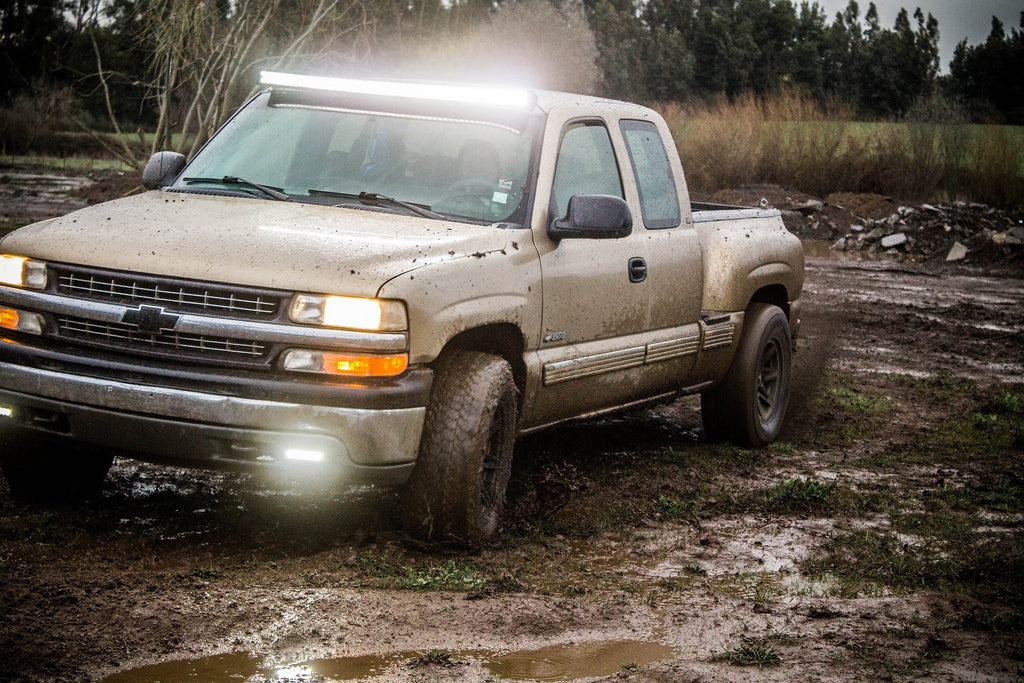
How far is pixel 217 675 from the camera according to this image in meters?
3.93

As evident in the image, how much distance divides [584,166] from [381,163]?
1032 mm

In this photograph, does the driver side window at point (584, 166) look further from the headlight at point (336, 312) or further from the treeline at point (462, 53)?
the treeline at point (462, 53)

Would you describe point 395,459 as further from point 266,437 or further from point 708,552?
point 708,552

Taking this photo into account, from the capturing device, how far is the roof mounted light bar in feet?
20.2

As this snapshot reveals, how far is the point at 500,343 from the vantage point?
5.71 meters

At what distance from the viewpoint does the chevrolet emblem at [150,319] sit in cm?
484

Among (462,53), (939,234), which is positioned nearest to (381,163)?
(939,234)

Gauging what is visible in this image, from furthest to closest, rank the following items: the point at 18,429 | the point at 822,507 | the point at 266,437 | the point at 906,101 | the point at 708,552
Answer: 1. the point at 906,101
2. the point at 822,507
3. the point at 708,552
4. the point at 18,429
5. the point at 266,437

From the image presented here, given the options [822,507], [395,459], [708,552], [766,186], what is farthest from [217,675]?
[766,186]

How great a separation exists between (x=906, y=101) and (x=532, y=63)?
45007 mm

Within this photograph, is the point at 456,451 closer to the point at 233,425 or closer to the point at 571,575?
the point at 571,575

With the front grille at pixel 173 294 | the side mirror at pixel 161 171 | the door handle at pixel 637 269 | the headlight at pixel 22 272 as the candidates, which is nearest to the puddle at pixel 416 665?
the front grille at pixel 173 294

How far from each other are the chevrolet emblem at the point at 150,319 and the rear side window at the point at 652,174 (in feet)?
9.14

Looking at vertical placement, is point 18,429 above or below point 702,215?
below
